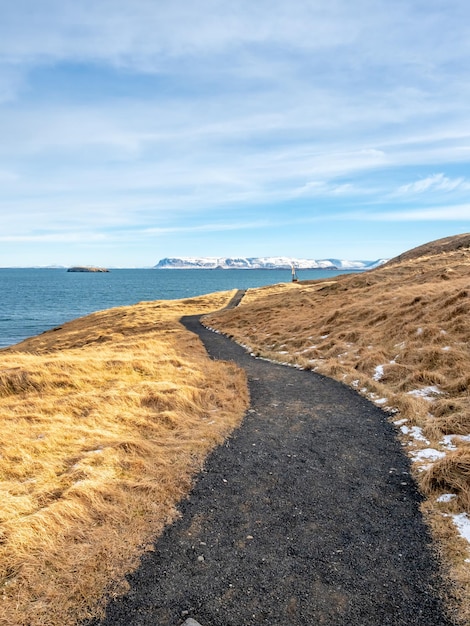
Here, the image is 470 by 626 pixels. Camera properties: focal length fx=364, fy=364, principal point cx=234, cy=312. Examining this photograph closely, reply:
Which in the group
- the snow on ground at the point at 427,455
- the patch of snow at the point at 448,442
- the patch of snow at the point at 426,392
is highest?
the patch of snow at the point at 426,392

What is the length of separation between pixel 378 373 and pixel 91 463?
12359mm

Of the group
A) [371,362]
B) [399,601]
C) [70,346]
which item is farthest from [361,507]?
[70,346]

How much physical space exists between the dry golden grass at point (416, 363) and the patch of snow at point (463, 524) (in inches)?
3.9

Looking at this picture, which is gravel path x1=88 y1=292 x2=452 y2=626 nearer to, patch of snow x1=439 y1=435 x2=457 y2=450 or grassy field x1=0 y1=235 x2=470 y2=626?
grassy field x1=0 y1=235 x2=470 y2=626

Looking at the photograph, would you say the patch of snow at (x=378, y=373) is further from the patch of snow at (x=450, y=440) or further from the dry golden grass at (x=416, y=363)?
the patch of snow at (x=450, y=440)

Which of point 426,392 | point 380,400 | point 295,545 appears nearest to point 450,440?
point 426,392

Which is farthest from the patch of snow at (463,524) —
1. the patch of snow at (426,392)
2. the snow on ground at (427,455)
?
the patch of snow at (426,392)

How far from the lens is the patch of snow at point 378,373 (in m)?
15.7

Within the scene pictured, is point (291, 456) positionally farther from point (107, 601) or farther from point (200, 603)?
point (107, 601)

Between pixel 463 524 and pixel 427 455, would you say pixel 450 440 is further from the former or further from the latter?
pixel 463 524

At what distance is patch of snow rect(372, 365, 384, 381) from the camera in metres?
15.7

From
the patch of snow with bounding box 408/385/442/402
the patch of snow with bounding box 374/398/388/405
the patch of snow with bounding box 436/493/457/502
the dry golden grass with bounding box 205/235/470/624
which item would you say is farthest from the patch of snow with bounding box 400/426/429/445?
the patch of snow with bounding box 436/493/457/502

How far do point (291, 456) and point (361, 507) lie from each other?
2.49 metres

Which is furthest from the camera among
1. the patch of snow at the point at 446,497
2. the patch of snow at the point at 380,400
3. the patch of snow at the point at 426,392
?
the patch of snow at the point at 380,400
